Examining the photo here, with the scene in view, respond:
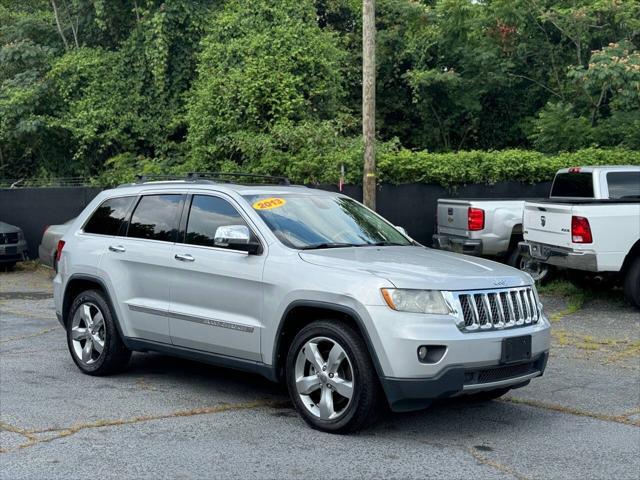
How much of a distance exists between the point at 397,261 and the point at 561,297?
7.45m

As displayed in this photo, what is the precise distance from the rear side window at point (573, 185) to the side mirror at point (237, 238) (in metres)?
7.41

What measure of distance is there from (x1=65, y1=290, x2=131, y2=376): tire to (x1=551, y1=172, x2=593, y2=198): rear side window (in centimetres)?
755

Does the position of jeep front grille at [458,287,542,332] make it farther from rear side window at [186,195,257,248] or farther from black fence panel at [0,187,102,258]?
black fence panel at [0,187,102,258]

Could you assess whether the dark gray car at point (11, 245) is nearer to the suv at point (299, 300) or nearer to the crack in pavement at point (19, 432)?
the suv at point (299, 300)

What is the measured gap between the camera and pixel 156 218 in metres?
7.80

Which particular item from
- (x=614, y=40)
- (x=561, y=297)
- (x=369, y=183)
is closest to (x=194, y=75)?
(x=369, y=183)

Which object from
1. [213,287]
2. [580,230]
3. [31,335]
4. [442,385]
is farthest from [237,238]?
[580,230]

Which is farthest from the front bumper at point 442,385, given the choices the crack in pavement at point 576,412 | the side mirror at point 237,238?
the side mirror at point 237,238

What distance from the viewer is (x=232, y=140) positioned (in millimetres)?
18000

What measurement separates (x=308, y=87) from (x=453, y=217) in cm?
529

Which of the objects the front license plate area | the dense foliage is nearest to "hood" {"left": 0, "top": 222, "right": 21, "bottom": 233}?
the dense foliage

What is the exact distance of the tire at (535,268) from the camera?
1386cm

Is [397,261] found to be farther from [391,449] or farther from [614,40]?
[614,40]

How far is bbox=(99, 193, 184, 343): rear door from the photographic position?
24.4 feet
